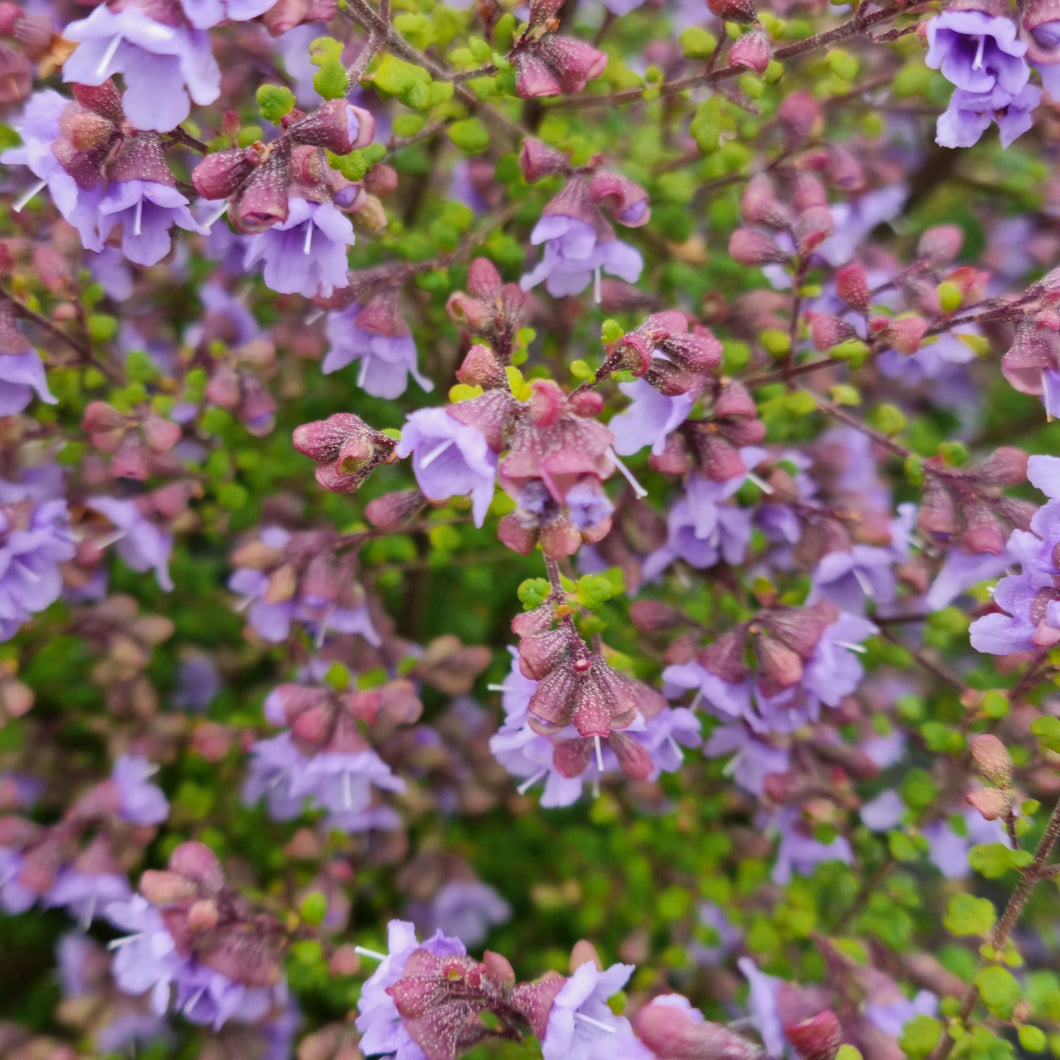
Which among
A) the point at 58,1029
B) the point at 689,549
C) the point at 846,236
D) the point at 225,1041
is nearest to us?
the point at 689,549

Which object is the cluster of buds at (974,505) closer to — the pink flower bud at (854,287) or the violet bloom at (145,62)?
the pink flower bud at (854,287)

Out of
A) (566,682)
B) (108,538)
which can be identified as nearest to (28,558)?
(108,538)

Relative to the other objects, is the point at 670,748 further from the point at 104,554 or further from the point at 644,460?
the point at 104,554

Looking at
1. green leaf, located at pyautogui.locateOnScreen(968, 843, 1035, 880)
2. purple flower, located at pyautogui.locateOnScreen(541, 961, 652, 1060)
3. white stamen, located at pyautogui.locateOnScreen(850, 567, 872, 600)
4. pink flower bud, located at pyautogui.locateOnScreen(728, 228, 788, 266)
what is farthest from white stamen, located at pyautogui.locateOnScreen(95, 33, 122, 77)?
green leaf, located at pyautogui.locateOnScreen(968, 843, 1035, 880)

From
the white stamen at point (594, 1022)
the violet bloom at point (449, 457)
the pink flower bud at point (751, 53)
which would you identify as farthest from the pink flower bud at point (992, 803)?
the pink flower bud at point (751, 53)

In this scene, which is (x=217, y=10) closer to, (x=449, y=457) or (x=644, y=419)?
(x=449, y=457)

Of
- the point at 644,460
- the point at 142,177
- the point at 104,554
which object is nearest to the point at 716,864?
the point at 644,460
